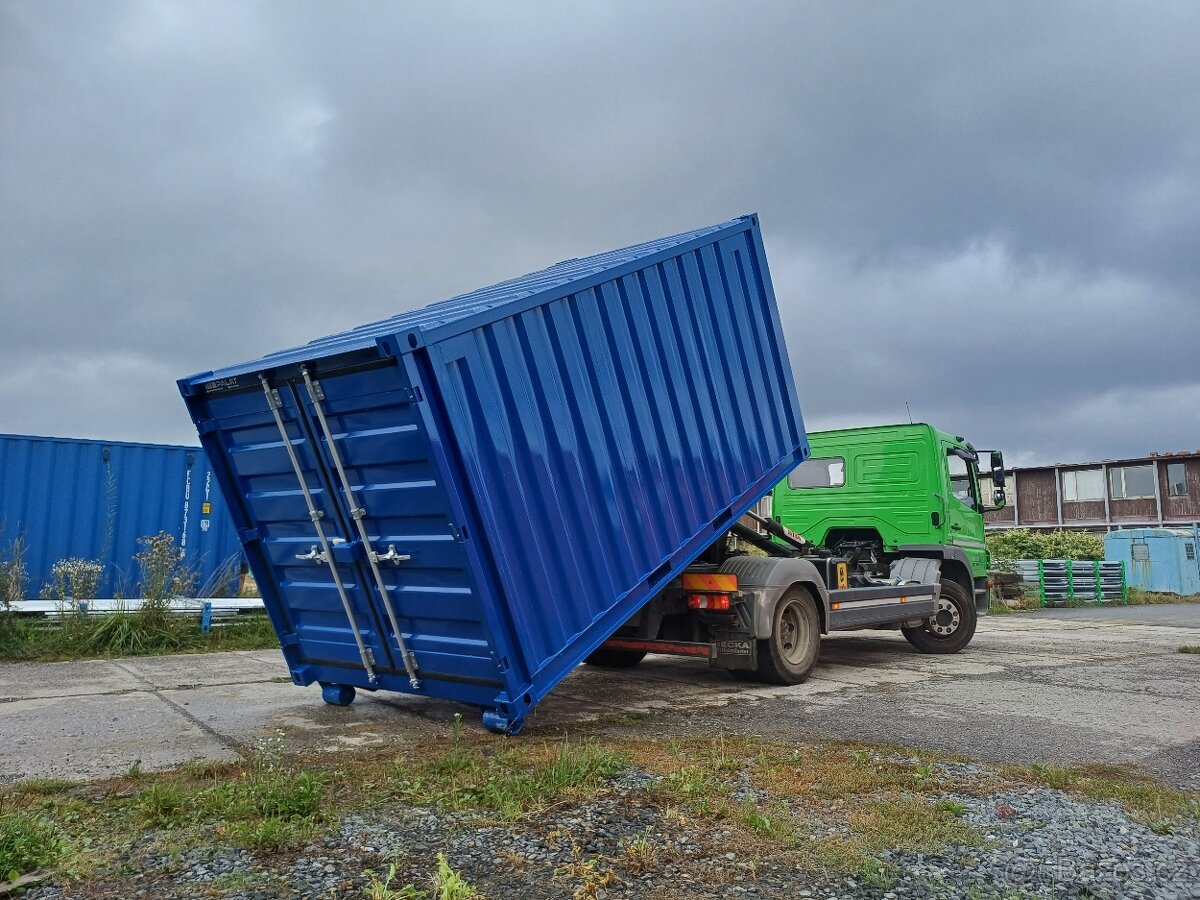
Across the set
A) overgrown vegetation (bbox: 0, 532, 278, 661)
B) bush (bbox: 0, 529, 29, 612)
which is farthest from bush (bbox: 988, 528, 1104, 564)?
bush (bbox: 0, 529, 29, 612)

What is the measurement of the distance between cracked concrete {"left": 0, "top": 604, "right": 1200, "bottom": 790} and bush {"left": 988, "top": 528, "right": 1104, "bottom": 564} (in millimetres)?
19850

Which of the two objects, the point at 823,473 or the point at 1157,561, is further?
the point at 1157,561

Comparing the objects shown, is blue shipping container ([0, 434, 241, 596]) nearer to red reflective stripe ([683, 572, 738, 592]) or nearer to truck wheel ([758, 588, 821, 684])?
red reflective stripe ([683, 572, 738, 592])

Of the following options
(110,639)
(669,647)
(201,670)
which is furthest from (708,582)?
(110,639)

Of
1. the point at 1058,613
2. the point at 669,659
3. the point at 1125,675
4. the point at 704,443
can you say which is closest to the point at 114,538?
the point at 669,659

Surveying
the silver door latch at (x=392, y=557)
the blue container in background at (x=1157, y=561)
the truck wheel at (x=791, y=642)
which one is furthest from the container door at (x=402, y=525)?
the blue container in background at (x=1157, y=561)

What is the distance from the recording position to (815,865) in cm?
369

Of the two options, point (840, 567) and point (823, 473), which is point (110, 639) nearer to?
point (840, 567)

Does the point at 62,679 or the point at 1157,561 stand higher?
the point at 1157,561

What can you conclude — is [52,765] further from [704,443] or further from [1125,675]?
[1125,675]

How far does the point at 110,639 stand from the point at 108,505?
2.69m

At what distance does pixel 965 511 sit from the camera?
11.7 meters

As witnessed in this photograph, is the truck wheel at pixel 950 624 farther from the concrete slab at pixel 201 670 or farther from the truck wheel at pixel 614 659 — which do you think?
the concrete slab at pixel 201 670

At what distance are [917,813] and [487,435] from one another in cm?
306
